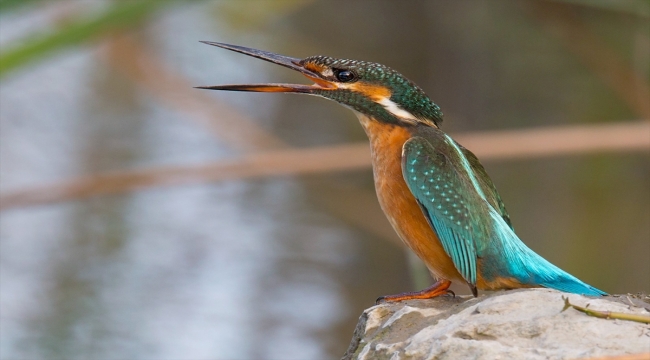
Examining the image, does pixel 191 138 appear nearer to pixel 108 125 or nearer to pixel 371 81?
pixel 108 125

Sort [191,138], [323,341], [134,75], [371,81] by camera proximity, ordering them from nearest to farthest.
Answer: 1. [371,81]
2. [323,341]
3. [134,75]
4. [191,138]

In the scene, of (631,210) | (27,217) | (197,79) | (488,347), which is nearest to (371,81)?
(488,347)

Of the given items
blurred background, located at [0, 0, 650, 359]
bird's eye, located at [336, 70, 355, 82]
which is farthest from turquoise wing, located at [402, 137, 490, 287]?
blurred background, located at [0, 0, 650, 359]

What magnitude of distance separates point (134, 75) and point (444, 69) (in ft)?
8.78

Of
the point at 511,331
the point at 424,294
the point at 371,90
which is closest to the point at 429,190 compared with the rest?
the point at 424,294

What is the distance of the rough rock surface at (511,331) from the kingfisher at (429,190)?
24 centimetres

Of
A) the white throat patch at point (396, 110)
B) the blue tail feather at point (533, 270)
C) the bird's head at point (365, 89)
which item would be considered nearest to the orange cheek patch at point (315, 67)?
the bird's head at point (365, 89)

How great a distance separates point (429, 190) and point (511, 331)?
2.45 feet

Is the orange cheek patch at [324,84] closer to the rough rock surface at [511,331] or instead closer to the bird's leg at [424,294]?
the bird's leg at [424,294]

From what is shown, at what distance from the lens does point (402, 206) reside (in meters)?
3.10

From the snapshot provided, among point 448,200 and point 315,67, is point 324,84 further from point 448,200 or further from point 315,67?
point 448,200

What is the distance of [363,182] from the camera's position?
6.96 metres

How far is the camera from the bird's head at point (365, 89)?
3285mm

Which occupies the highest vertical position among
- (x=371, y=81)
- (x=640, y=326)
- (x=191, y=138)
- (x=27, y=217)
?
(x=191, y=138)
